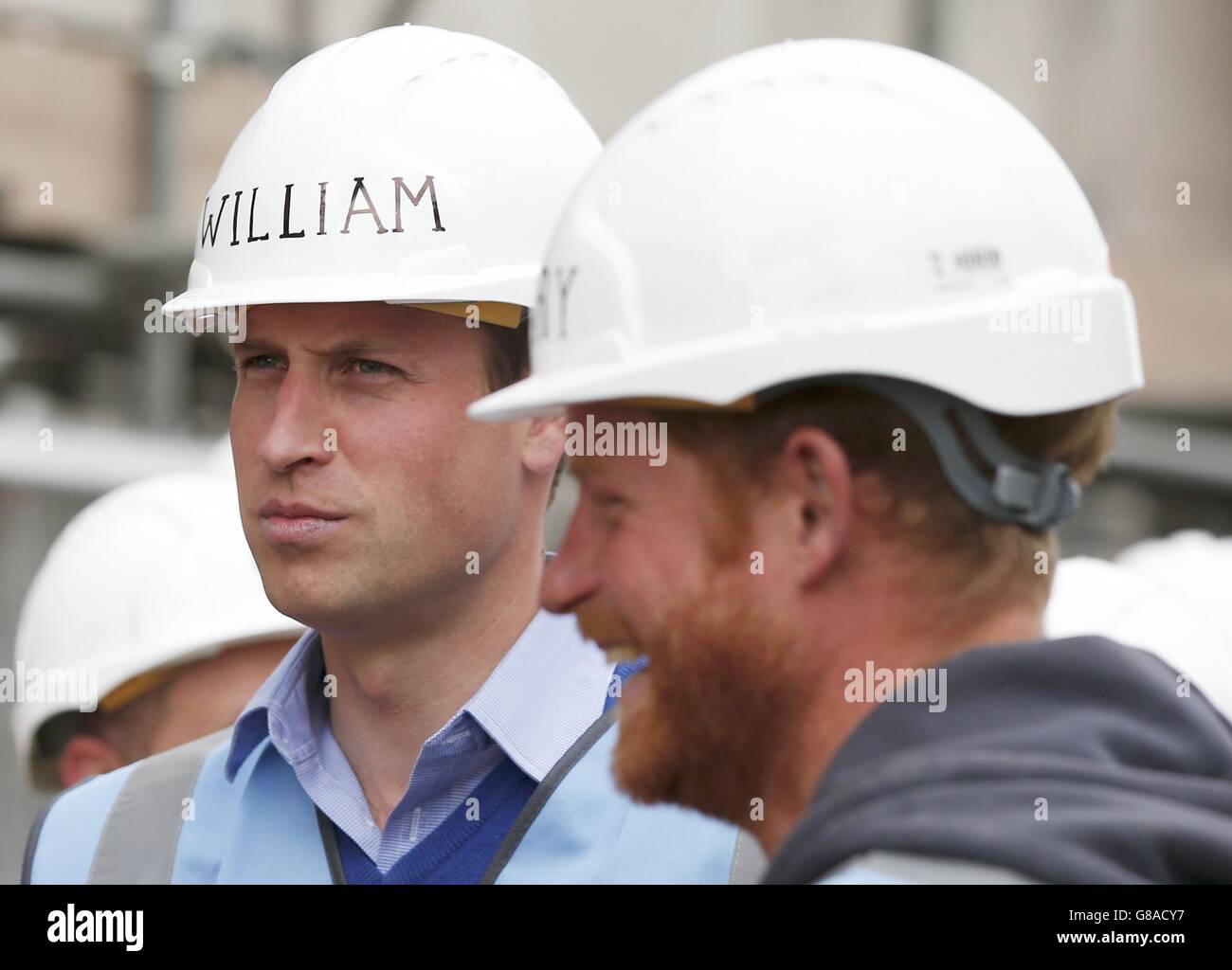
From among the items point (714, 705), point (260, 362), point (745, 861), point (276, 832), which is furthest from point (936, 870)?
point (260, 362)

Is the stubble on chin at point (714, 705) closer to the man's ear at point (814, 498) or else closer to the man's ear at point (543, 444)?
the man's ear at point (814, 498)

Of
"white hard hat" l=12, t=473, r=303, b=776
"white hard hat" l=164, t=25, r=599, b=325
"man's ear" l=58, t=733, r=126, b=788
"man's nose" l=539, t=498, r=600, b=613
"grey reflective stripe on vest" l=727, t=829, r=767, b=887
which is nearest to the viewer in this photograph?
"man's nose" l=539, t=498, r=600, b=613

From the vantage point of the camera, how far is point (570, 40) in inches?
377

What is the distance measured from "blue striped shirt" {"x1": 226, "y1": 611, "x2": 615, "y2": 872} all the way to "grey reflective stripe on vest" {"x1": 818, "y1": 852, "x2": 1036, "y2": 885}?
4.00 ft

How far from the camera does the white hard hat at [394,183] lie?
10.4 feet

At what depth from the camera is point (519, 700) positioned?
3113mm

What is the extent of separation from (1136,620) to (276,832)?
7.54 ft

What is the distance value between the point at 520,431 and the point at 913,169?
1178mm

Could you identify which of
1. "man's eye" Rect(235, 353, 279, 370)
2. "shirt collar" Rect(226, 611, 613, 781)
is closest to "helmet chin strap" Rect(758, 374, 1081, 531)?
"shirt collar" Rect(226, 611, 613, 781)

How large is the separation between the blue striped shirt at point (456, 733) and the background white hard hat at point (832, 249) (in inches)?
34.6

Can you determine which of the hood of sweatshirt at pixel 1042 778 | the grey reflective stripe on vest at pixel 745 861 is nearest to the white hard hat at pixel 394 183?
the grey reflective stripe on vest at pixel 745 861

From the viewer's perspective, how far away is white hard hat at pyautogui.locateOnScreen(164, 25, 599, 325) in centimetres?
318

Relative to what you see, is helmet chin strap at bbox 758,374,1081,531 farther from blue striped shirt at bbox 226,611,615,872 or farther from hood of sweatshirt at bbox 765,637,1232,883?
blue striped shirt at bbox 226,611,615,872

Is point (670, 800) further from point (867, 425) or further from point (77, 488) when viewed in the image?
point (77, 488)
